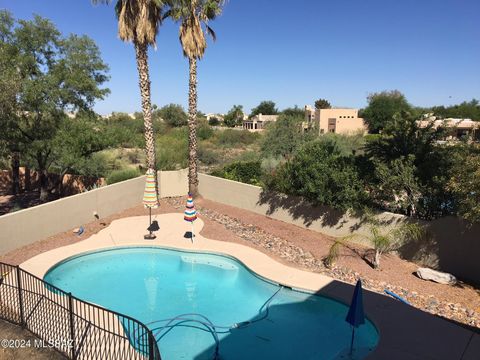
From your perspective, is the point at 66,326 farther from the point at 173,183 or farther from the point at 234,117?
the point at 234,117

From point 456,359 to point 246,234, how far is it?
9.84 m

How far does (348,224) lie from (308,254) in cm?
249

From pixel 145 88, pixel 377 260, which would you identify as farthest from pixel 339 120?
pixel 377 260

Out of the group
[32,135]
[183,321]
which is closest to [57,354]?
[183,321]

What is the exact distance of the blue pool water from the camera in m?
8.77

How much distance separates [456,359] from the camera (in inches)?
307

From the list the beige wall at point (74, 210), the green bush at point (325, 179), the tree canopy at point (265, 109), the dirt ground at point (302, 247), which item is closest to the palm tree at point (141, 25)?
the beige wall at point (74, 210)

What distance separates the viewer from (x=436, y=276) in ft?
37.9

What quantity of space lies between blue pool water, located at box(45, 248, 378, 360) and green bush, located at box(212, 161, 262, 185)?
8450mm

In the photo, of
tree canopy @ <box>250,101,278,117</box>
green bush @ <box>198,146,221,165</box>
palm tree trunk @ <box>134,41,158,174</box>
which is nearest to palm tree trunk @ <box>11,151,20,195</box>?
palm tree trunk @ <box>134,41,158,174</box>

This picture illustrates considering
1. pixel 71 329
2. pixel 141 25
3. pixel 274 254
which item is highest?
pixel 141 25

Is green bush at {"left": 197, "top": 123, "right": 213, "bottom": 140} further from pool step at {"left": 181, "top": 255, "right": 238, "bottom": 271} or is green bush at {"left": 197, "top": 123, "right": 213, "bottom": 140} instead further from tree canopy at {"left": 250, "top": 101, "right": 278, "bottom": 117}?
tree canopy at {"left": 250, "top": 101, "right": 278, "bottom": 117}

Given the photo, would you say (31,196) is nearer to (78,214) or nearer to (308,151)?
(78,214)

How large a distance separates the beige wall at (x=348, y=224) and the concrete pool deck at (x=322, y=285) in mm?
3256
